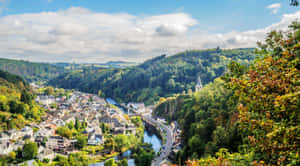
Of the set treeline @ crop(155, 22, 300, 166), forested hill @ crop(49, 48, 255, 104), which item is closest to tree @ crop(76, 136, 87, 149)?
treeline @ crop(155, 22, 300, 166)

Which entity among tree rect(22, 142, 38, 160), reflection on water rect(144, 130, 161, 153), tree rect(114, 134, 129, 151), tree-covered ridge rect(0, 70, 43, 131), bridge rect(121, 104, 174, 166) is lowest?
reflection on water rect(144, 130, 161, 153)

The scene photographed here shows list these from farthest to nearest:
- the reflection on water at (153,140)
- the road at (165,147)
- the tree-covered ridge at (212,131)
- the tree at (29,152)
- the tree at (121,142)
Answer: the reflection on water at (153,140) < the tree at (121,142) < the road at (165,147) < the tree at (29,152) < the tree-covered ridge at (212,131)

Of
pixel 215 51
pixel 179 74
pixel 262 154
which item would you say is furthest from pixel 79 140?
pixel 215 51

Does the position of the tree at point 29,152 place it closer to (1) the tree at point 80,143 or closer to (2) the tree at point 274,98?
(1) the tree at point 80,143

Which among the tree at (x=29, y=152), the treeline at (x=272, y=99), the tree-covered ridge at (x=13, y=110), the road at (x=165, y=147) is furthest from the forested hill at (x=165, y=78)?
the treeline at (x=272, y=99)

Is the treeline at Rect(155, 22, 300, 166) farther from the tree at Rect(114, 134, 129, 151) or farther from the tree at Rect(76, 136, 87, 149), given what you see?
the tree at Rect(76, 136, 87, 149)

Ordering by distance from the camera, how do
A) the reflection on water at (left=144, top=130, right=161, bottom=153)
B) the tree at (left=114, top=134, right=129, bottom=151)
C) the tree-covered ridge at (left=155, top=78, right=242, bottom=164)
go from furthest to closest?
the reflection on water at (left=144, top=130, right=161, bottom=153) < the tree at (left=114, top=134, right=129, bottom=151) < the tree-covered ridge at (left=155, top=78, right=242, bottom=164)

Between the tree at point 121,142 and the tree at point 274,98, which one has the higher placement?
the tree at point 274,98

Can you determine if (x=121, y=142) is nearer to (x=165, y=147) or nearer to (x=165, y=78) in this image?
(x=165, y=147)
